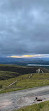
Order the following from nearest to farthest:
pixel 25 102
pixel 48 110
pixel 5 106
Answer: pixel 48 110
pixel 5 106
pixel 25 102

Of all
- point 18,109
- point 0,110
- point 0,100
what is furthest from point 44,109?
point 0,100

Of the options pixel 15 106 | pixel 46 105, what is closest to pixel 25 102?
pixel 15 106

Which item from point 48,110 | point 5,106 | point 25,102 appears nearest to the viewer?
point 48,110

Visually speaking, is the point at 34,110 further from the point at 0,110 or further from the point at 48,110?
the point at 0,110

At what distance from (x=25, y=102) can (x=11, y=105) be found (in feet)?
6.06

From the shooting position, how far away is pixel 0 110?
12492 millimetres

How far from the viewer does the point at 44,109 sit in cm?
1266

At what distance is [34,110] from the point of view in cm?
1255

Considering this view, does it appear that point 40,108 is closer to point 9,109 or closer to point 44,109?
point 44,109

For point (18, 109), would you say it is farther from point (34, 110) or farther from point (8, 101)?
point (8, 101)

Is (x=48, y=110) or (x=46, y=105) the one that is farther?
(x=46, y=105)

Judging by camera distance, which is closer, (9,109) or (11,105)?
(9,109)

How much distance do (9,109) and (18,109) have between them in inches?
38.1

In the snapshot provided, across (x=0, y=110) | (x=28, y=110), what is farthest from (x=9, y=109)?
(x=28, y=110)
